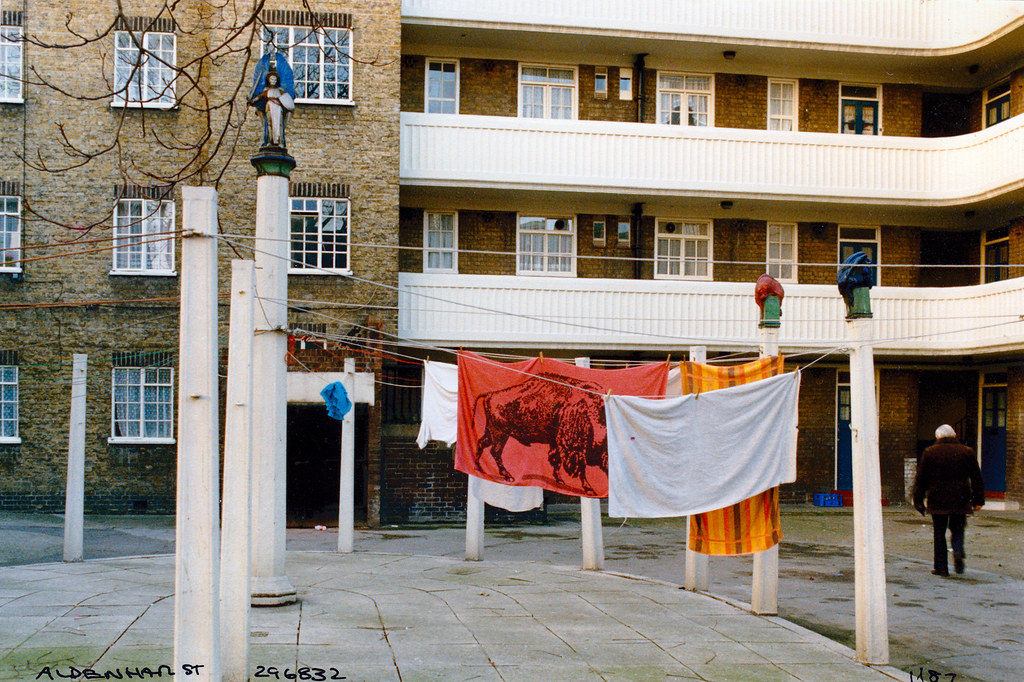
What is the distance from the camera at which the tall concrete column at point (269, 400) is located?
31.7ft

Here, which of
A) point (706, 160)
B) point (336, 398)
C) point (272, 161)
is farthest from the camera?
point (706, 160)

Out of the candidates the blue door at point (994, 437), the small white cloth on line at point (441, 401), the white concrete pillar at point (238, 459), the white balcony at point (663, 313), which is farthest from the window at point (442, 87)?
the white concrete pillar at point (238, 459)

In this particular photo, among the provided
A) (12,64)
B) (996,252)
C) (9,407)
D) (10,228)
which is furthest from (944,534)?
(12,64)

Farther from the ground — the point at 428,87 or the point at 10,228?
the point at 428,87

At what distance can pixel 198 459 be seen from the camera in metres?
5.95

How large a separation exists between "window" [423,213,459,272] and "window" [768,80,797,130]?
27.2ft

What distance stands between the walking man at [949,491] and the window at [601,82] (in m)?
12.7

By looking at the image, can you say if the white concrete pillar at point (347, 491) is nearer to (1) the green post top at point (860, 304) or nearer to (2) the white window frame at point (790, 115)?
(1) the green post top at point (860, 304)

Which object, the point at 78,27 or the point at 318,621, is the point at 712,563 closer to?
the point at 318,621

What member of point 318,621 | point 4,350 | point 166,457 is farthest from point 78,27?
point 318,621

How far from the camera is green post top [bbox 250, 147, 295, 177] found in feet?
32.3

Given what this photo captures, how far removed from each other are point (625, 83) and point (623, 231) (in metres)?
3.62

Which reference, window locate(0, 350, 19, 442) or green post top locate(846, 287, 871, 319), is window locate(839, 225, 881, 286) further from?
window locate(0, 350, 19, 442)

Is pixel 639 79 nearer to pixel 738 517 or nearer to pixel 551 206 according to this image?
pixel 551 206
